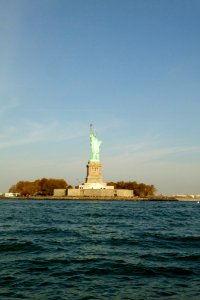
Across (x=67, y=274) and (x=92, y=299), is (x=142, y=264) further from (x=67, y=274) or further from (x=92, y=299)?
(x=92, y=299)

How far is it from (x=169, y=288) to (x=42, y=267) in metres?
4.16

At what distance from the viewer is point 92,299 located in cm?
935

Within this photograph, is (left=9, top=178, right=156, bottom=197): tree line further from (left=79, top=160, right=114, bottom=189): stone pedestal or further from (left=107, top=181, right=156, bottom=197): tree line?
(left=79, top=160, right=114, bottom=189): stone pedestal

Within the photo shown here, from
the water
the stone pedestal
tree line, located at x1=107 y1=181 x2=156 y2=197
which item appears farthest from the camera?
tree line, located at x1=107 y1=181 x2=156 y2=197

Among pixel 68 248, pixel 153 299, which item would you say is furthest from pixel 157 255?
pixel 153 299

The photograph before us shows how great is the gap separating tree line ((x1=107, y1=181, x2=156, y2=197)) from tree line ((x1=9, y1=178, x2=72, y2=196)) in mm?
15749

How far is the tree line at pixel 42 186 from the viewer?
13149 centimetres

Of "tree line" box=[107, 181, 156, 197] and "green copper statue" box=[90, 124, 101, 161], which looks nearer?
"green copper statue" box=[90, 124, 101, 161]

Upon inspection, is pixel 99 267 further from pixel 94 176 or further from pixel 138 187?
pixel 138 187

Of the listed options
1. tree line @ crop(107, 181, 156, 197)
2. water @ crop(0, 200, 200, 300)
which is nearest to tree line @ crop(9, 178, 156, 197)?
tree line @ crop(107, 181, 156, 197)

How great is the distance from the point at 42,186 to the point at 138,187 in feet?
97.9

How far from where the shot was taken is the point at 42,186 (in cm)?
13475

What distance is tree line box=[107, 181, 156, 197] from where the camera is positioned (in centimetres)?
13125

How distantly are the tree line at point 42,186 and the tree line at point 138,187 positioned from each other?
15.7m
